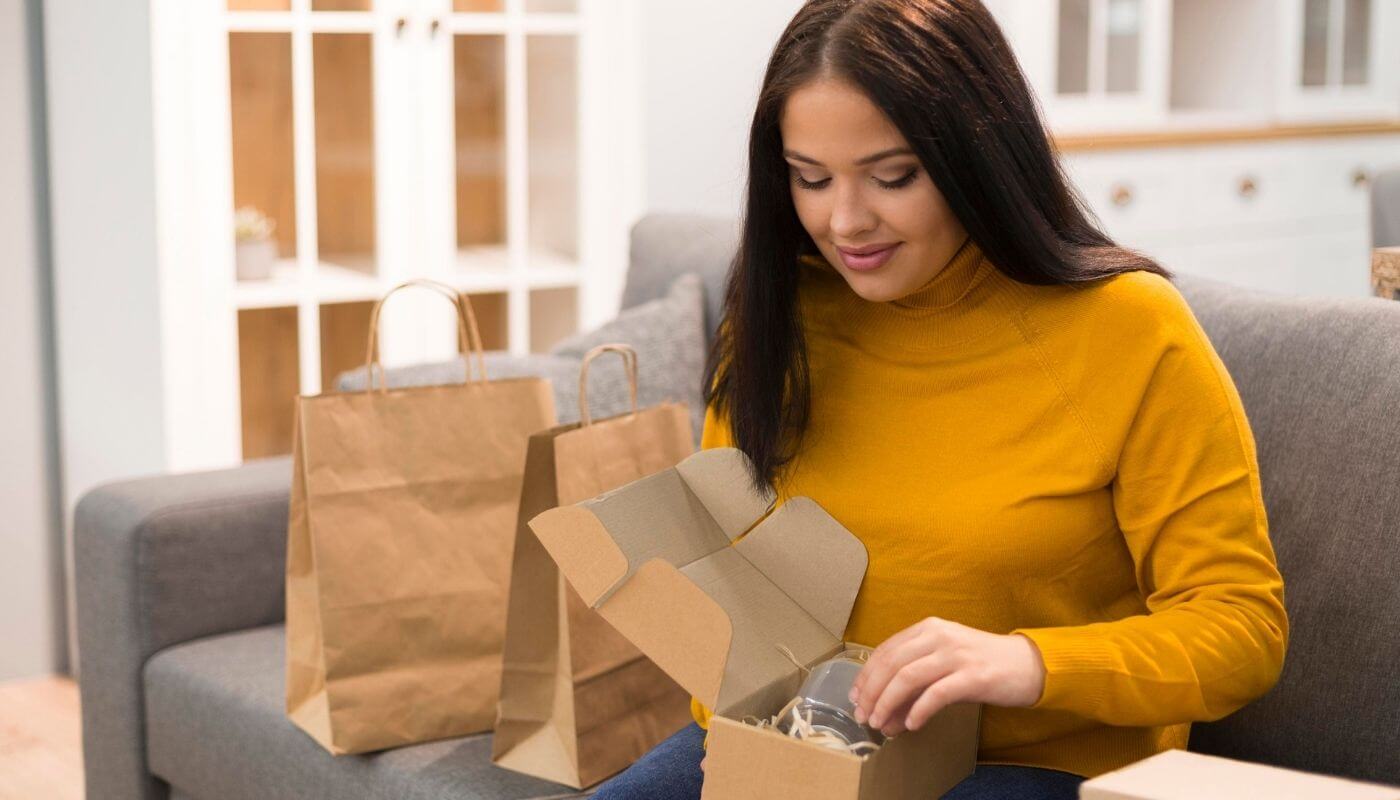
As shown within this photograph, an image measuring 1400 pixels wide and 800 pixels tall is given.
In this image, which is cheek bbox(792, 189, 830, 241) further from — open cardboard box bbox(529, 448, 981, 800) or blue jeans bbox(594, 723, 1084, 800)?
blue jeans bbox(594, 723, 1084, 800)

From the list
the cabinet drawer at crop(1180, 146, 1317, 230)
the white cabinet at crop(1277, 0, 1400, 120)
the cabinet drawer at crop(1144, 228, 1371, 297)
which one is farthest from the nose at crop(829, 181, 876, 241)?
the white cabinet at crop(1277, 0, 1400, 120)

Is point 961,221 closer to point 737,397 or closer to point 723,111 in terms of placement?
point 737,397

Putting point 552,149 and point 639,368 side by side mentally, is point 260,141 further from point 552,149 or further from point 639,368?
point 639,368

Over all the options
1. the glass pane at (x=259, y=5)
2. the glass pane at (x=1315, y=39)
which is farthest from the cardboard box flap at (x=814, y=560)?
the glass pane at (x=1315, y=39)

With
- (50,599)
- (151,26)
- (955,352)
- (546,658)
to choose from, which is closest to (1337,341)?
(955,352)

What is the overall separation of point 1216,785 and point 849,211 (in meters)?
0.51

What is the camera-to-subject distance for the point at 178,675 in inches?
72.2

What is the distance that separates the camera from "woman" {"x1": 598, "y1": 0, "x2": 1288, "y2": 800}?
1.12m

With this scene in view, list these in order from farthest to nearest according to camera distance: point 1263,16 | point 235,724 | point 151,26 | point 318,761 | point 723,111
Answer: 1. point 1263,16
2. point 723,111
3. point 151,26
4. point 235,724
5. point 318,761

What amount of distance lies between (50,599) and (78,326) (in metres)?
0.54

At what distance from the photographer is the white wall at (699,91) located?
10.7ft

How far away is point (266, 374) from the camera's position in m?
2.58

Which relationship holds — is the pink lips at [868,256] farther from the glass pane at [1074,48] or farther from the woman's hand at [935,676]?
the glass pane at [1074,48]

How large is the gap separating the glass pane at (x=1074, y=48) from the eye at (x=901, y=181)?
262cm
